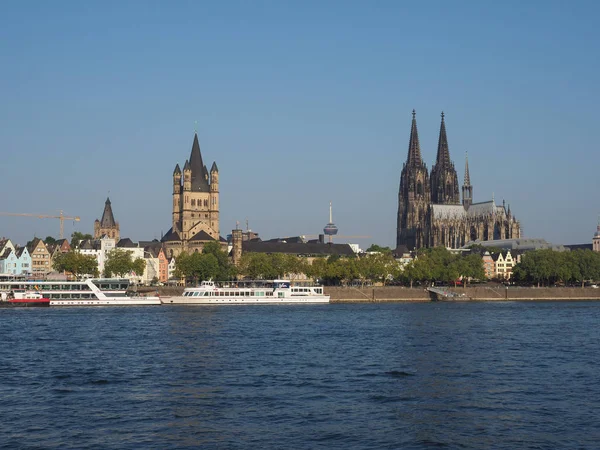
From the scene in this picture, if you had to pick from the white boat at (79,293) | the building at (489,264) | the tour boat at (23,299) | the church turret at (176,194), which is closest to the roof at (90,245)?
the church turret at (176,194)

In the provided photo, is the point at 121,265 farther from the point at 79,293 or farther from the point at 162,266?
the point at 79,293

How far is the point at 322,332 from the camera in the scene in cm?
6744

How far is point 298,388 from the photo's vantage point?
125ft

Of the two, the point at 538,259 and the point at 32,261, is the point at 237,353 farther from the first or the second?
the point at 32,261

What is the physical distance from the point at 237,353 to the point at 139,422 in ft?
66.3

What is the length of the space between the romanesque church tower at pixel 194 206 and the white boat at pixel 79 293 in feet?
226

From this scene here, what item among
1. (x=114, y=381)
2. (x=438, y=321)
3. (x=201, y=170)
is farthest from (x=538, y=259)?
(x=114, y=381)

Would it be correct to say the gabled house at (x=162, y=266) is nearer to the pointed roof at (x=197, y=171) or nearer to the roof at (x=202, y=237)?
the roof at (x=202, y=237)

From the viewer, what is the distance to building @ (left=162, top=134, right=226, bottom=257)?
611 feet

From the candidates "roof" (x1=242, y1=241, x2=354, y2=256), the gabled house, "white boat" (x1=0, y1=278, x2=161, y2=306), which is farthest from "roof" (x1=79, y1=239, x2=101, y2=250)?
"white boat" (x1=0, y1=278, x2=161, y2=306)

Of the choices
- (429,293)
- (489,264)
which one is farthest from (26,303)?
(489,264)

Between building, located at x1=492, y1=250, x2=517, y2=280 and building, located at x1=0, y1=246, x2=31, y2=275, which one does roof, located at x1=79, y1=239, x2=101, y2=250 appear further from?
building, located at x1=492, y1=250, x2=517, y2=280

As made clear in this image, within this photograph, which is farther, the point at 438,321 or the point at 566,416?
the point at 438,321

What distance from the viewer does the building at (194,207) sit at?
18625 cm
